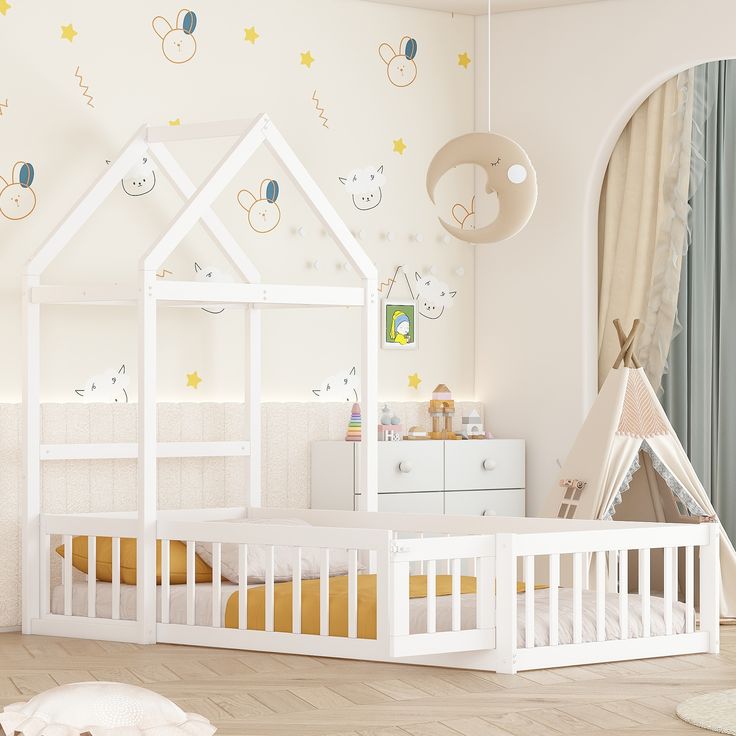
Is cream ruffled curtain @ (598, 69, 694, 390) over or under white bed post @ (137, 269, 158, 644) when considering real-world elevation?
over

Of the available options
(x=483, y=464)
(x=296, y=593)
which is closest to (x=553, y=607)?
(x=296, y=593)

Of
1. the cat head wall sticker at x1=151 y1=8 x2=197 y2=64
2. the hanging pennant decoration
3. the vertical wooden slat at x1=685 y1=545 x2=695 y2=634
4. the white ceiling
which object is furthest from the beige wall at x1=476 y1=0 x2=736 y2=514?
the vertical wooden slat at x1=685 y1=545 x2=695 y2=634

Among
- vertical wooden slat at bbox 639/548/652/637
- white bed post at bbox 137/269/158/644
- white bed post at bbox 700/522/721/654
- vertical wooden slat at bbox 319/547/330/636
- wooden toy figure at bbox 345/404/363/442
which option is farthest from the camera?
wooden toy figure at bbox 345/404/363/442

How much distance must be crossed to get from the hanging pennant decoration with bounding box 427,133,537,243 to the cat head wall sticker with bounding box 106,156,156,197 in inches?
45.3

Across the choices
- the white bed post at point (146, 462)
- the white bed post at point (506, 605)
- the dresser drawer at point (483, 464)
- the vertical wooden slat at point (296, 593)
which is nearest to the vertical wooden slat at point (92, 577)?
the white bed post at point (146, 462)

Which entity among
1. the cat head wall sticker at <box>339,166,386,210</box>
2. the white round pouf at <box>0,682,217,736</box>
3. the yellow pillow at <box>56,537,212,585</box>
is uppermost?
the cat head wall sticker at <box>339,166,386,210</box>

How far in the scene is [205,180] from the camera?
4734 mm

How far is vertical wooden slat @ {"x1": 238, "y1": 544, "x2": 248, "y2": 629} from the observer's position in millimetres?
4418

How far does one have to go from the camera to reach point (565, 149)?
5969mm

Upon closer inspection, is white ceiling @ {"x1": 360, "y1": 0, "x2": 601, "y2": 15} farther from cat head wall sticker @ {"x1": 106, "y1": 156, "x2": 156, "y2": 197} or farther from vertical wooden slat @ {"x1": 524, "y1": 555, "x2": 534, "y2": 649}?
vertical wooden slat @ {"x1": 524, "y1": 555, "x2": 534, "y2": 649}

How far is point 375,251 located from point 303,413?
807 mm

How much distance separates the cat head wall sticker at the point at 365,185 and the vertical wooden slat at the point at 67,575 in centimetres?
199

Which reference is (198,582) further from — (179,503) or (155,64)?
(155,64)

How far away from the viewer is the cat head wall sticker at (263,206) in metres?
5.68
